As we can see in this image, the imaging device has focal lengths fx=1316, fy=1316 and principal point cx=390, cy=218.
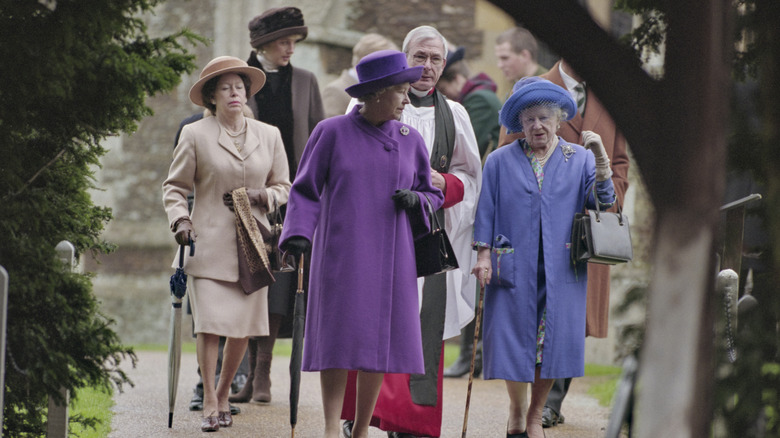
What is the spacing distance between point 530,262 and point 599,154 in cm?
68

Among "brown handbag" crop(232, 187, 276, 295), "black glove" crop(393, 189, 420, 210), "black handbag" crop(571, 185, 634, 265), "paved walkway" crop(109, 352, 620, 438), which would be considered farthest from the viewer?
"brown handbag" crop(232, 187, 276, 295)

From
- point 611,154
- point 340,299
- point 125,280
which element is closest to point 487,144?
point 611,154

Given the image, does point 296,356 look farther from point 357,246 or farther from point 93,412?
point 93,412

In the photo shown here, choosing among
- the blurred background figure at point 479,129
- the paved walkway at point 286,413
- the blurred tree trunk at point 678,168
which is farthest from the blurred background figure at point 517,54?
the blurred tree trunk at point 678,168

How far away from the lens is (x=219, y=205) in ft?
24.8

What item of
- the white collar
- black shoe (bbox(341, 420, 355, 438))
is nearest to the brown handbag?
black shoe (bbox(341, 420, 355, 438))

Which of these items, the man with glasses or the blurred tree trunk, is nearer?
the blurred tree trunk

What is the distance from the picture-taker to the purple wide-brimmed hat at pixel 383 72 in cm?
616

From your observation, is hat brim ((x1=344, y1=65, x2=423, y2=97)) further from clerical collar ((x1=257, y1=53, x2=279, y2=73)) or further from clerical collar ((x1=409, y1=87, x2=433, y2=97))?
clerical collar ((x1=257, y1=53, x2=279, y2=73))

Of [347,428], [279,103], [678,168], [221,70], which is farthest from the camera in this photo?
[279,103]

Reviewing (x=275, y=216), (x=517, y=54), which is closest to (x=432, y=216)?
(x=275, y=216)

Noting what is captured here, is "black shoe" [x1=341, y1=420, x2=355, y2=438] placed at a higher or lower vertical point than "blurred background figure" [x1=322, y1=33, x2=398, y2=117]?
lower

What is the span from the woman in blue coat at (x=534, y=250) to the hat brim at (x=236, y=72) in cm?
156

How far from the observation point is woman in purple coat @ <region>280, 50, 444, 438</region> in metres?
6.09
